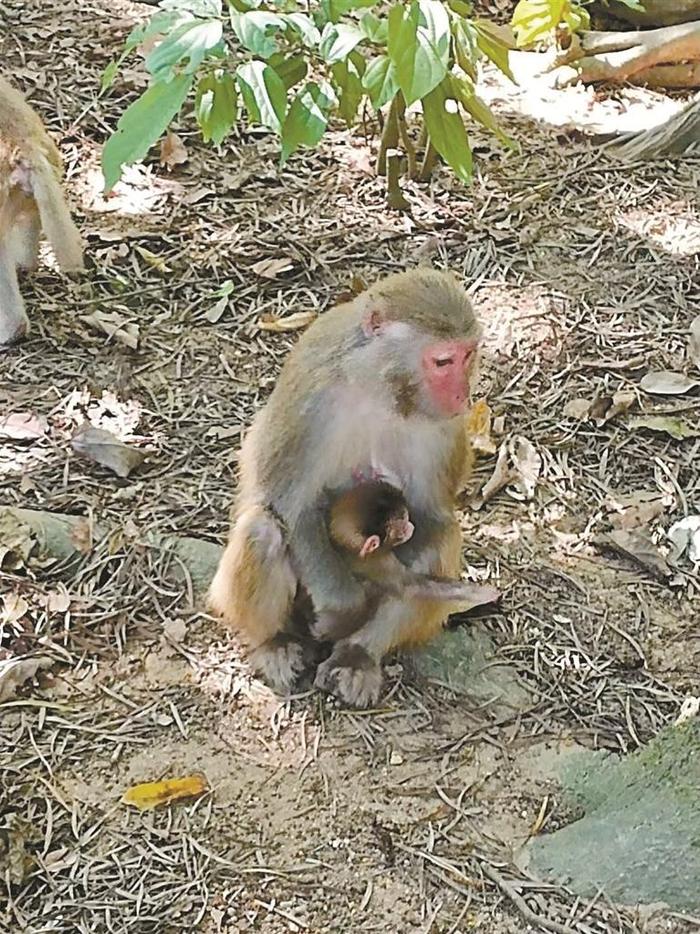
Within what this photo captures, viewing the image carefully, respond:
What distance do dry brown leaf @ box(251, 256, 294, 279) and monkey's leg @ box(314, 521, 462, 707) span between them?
2263 millimetres

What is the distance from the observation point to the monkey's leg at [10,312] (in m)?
5.70

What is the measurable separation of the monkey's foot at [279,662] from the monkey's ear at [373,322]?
40.1 inches

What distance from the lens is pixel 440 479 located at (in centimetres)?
421

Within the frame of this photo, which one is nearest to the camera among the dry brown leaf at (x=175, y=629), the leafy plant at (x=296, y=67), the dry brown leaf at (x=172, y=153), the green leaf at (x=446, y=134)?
the leafy plant at (x=296, y=67)

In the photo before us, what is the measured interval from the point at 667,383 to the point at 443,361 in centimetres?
197

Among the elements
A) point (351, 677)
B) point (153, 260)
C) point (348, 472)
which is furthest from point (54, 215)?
point (351, 677)

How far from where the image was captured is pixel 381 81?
4.90 metres

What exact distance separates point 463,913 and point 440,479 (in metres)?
1.31

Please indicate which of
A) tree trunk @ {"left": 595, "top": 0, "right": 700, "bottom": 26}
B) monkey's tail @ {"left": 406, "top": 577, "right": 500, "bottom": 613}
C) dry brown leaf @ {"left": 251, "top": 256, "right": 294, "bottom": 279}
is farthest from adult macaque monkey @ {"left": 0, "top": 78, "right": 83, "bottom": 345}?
tree trunk @ {"left": 595, "top": 0, "right": 700, "bottom": 26}

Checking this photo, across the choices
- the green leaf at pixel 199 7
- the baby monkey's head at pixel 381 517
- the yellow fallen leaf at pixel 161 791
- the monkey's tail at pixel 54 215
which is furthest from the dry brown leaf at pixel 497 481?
the monkey's tail at pixel 54 215

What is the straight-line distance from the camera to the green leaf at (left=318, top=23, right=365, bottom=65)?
4703 mm

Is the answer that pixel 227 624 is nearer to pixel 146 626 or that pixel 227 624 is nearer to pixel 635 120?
pixel 146 626

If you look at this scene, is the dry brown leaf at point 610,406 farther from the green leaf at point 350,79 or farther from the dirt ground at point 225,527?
the green leaf at point 350,79

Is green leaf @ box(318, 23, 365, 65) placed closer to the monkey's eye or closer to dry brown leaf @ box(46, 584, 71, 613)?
the monkey's eye
